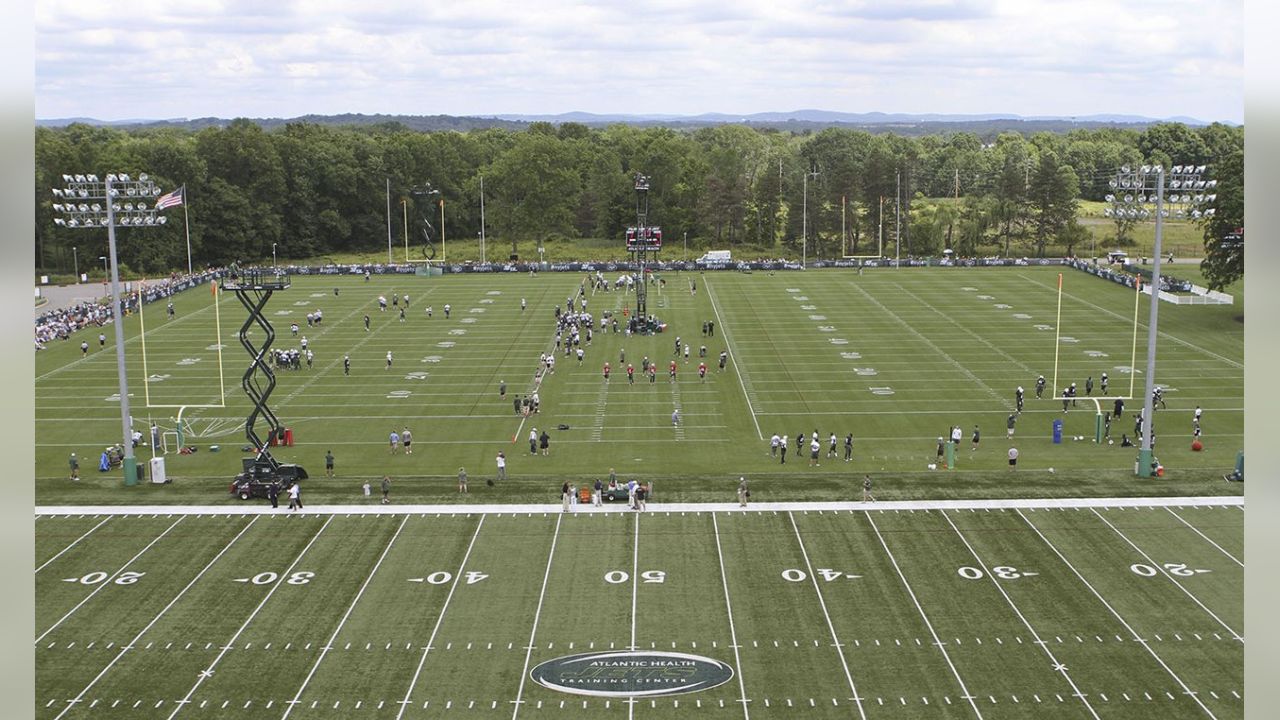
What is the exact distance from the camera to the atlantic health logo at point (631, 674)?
2312cm

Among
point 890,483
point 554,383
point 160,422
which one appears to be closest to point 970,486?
point 890,483

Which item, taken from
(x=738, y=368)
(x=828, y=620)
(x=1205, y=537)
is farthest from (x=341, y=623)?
(x=738, y=368)

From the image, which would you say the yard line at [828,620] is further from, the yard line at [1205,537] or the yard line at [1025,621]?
the yard line at [1205,537]

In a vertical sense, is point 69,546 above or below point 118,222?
below

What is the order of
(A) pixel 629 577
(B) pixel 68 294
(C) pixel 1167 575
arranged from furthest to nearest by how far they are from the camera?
(B) pixel 68 294
(A) pixel 629 577
(C) pixel 1167 575

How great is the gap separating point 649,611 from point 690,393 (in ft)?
80.5

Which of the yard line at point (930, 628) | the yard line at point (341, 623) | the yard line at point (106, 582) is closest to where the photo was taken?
the yard line at point (930, 628)

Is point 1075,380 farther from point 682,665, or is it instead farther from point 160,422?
point 160,422

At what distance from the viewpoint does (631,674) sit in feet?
77.8

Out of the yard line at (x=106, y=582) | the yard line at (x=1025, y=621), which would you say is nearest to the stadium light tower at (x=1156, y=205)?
the yard line at (x=1025, y=621)

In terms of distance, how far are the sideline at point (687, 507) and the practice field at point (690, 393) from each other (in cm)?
83

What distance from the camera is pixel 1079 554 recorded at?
29438mm

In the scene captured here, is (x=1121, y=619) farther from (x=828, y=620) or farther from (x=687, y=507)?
(x=687, y=507)

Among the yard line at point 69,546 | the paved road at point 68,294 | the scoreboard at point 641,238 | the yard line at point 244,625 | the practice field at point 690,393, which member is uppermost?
the scoreboard at point 641,238
